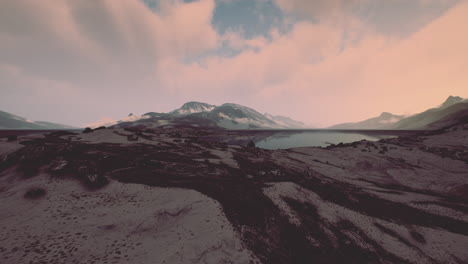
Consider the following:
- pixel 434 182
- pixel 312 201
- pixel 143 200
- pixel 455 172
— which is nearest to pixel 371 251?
pixel 312 201

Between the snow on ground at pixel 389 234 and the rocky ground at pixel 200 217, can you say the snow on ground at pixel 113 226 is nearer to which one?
the rocky ground at pixel 200 217

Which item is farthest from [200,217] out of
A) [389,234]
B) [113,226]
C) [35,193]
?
[389,234]

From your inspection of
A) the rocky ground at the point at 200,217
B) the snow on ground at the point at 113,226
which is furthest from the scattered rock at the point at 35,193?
the snow on ground at the point at 113,226

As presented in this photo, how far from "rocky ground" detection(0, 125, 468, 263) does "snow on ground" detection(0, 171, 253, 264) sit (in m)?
0.07

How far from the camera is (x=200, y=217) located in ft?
46.4

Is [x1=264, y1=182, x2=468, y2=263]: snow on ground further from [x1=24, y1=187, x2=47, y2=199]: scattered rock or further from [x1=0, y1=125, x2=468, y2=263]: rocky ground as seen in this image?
[x1=24, y1=187, x2=47, y2=199]: scattered rock

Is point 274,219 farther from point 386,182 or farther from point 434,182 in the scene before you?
point 434,182

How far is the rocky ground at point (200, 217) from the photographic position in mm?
11102

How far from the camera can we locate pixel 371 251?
47.0 feet

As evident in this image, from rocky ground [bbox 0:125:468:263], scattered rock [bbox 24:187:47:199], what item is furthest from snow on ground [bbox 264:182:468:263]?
scattered rock [bbox 24:187:47:199]

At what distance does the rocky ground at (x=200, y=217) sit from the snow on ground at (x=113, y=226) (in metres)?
0.07

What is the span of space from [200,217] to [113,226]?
6608 mm

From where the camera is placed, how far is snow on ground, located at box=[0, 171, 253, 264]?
10383 millimetres

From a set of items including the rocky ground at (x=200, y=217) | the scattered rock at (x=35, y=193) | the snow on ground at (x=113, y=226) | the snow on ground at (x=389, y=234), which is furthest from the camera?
the scattered rock at (x=35, y=193)
